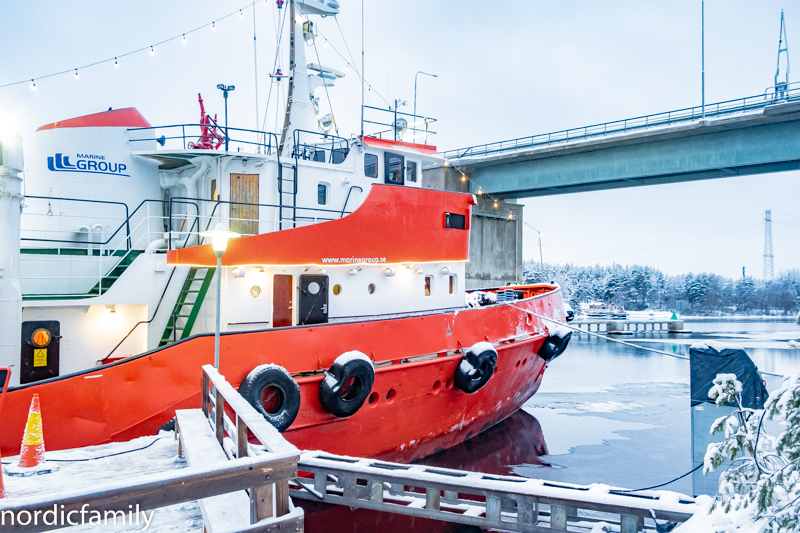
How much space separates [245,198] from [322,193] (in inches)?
51.6

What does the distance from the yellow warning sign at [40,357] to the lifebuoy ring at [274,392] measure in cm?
231

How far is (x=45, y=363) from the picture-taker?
6316 mm

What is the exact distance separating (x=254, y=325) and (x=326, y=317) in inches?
40.5

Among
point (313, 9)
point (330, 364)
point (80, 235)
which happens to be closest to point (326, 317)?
point (330, 364)

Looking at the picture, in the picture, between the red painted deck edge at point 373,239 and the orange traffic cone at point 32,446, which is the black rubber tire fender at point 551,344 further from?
the orange traffic cone at point 32,446

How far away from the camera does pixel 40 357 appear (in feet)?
20.6

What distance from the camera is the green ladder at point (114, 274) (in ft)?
22.3

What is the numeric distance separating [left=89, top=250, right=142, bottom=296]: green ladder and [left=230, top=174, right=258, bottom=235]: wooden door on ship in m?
1.46

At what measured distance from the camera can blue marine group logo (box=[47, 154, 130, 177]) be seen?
7977 mm

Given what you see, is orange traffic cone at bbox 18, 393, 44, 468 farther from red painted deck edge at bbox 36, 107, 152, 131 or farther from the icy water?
the icy water

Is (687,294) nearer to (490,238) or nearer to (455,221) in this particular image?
(490,238)

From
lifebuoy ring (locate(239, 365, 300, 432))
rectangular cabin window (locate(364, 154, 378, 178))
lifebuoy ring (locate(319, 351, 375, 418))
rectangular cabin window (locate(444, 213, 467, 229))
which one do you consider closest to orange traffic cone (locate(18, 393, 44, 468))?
lifebuoy ring (locate(239, 365, 300, 432))

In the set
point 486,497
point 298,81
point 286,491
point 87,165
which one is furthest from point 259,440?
point 298,81

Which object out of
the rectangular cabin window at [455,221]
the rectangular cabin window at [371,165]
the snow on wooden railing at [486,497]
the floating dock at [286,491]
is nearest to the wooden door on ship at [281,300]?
the floating dock at [286,491]
